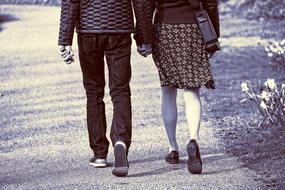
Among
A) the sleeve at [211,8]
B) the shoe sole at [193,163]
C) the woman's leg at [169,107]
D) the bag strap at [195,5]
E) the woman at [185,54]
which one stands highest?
the bag strap at [195,5]

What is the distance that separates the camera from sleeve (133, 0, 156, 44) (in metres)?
6.07

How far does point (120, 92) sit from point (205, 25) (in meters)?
0.73

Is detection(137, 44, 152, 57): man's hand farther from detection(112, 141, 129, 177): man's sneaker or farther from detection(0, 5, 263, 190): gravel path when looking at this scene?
detection(0, 5, 263, 190): gravel path

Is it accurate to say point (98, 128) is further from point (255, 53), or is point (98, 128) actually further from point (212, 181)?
point (255, 53)

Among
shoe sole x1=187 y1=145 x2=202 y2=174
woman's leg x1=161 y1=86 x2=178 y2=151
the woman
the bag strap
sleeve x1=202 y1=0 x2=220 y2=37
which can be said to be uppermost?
the bag strap

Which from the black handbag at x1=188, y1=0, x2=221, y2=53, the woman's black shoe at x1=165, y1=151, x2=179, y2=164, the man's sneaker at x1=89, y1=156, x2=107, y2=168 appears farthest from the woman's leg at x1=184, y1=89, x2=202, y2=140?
the man's sneaker at x1=89, y1=156, x2=107, y2=168

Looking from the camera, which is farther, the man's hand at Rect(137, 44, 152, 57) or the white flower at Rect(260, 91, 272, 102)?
the white flower at Rect(260, 91, 272, 102)

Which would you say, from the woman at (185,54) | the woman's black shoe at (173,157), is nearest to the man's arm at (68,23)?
the woman at (185,54)

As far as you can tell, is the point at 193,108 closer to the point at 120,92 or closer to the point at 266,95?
the point at 120,92

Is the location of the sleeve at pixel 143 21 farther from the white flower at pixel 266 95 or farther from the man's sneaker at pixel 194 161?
the white flower at pixel 266 95

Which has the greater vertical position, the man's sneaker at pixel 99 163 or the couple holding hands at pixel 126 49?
the couple holding hands at pixel 126 49

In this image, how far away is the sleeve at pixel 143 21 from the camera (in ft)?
19.9

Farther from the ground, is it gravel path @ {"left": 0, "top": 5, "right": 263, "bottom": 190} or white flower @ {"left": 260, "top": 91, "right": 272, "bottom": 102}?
white flower @ {"left": 260, "top": 91, "right": 272, "bottom": 102}

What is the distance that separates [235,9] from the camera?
23.0 metres
